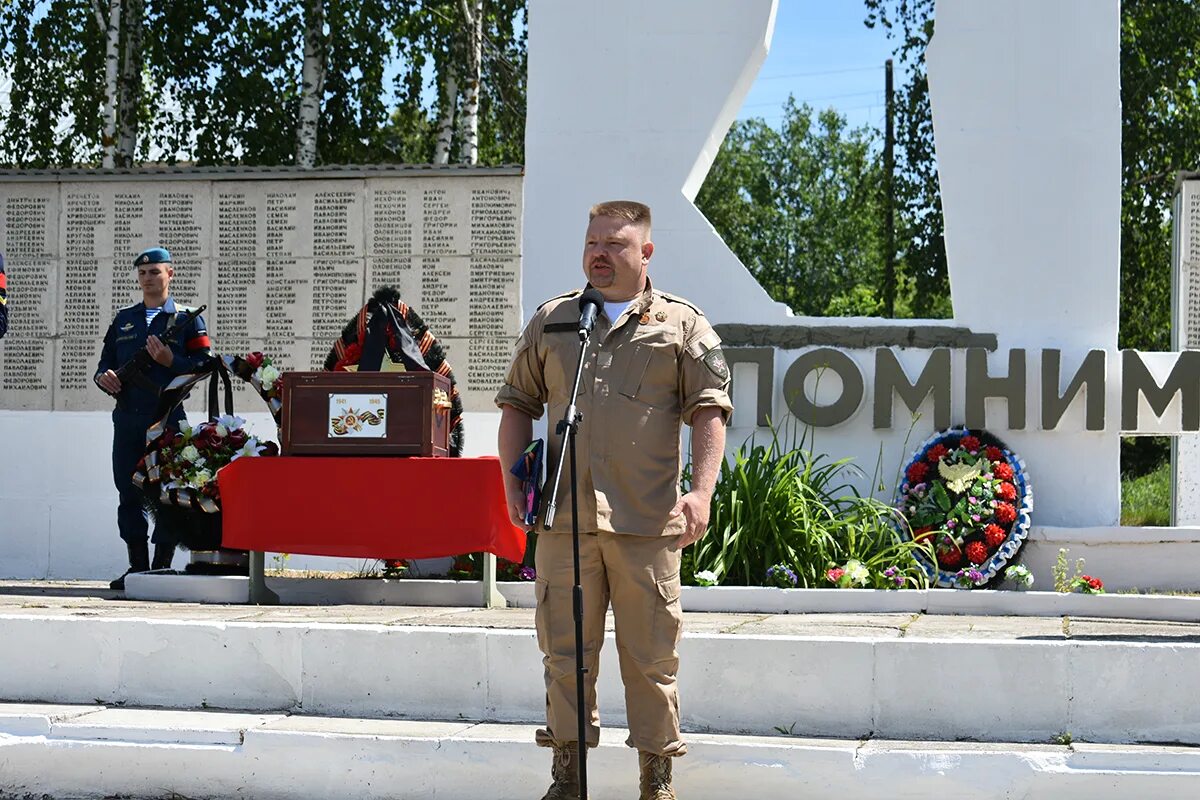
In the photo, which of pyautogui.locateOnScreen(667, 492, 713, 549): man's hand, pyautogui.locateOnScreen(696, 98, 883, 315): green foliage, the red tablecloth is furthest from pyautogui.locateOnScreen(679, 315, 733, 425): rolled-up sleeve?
pyautogui.locateOnScreen(696, 98, 883, 315): green foliage

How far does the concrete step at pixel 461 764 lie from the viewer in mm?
4594

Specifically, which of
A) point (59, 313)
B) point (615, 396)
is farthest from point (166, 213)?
point (615, 396)

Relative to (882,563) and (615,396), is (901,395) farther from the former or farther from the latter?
(615,396)

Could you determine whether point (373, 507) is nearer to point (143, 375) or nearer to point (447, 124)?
point (143, 375)

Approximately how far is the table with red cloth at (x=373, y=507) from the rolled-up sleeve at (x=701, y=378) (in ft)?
8.78

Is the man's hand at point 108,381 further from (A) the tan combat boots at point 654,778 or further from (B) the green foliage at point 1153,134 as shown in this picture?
(B) the green foliage at point 1153,134

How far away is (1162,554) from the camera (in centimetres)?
840

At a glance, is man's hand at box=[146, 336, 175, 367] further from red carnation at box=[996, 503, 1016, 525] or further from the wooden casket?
red carnation at box=[996, 503, 1016, 525]

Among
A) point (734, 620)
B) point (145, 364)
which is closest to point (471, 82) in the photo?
point (145, 364)

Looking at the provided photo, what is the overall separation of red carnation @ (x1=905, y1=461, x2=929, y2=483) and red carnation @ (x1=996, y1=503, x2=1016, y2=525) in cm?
44

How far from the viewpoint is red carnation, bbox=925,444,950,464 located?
28.2ft

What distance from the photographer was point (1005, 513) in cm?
838

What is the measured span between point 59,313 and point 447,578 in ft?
12.0

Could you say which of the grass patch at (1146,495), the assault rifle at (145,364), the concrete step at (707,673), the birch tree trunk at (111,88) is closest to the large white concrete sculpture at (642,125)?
the assault rifle at (145,364)
